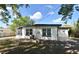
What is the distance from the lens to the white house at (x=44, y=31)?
3469 mm

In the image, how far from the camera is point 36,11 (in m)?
3.48

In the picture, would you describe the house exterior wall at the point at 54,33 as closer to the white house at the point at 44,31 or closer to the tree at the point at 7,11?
the white house at the point at 44,31

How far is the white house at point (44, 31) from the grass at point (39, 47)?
8 centimetres

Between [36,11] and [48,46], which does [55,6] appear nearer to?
[36,11]

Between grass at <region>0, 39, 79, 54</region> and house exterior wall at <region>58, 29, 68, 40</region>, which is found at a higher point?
house exterior wall at <region>58, 29, 68, 40</region>

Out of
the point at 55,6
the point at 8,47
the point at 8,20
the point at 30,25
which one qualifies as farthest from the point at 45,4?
the point at 8,47

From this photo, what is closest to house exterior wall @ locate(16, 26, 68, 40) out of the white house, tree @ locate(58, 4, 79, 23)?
the white house

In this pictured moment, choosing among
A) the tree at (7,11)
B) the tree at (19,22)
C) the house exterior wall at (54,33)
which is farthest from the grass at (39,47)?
the tree at (7,11)

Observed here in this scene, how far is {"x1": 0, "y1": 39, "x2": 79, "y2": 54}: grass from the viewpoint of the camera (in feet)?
11.4

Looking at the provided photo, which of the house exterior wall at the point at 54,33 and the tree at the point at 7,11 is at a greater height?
the tree at the point at 7,11

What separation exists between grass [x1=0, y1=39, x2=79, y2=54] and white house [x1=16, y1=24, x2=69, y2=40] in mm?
79

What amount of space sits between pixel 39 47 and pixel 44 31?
0.84 feet

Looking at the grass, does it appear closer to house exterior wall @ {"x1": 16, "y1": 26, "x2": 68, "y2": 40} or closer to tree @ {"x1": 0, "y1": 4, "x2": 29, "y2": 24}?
house exterior wall @ {"x1": 16, "y1": 26, "x2": 68, "y2": 40}
